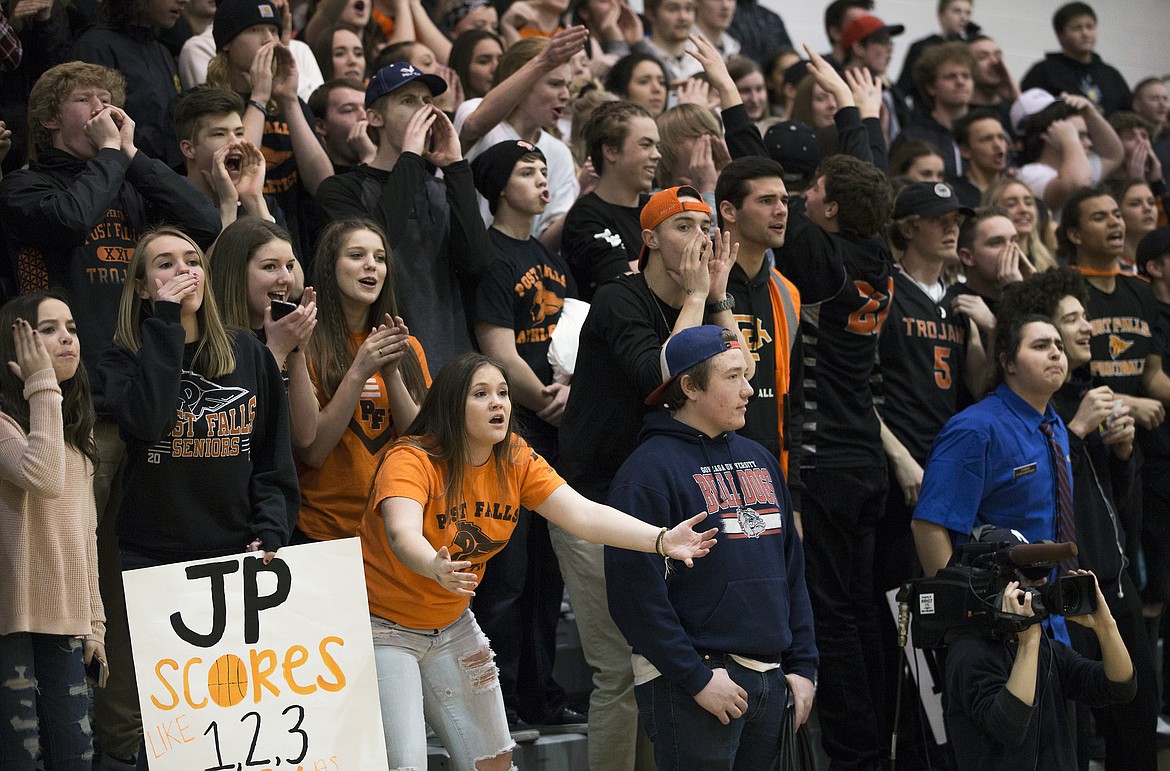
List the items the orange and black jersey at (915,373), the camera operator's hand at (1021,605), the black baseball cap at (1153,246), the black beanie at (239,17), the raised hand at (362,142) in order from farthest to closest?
the black baseball cap at (1153,246), the orange and black jersey at (915,373), the raised hand at (362,142), the black beanie at (239,17), the camera operator's hand at (1021,605)

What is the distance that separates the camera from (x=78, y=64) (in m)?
5.25

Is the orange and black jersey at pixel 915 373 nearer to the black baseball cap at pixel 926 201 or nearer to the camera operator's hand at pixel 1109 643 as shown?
the black baseball cap at pixel 926 201

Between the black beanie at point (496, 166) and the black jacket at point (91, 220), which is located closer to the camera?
the black jacket at point (91, 220)

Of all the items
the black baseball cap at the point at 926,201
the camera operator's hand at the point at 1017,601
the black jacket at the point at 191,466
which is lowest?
the camera operator's hand at the point at 1017,601

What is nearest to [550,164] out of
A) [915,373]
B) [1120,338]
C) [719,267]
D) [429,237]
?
[429,237]

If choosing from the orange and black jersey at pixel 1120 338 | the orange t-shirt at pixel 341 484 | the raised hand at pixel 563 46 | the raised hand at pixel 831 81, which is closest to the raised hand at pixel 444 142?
the raised hand at pixel 563 46

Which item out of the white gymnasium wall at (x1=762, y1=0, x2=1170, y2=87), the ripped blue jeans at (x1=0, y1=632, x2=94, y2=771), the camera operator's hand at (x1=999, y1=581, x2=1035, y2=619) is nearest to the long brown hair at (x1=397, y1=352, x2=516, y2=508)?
the ripped blue jeans at (x1=0, y1=632, x2=94, y2=771)

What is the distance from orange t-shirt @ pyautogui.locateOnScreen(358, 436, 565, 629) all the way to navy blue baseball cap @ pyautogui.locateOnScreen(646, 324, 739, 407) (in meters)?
0.60

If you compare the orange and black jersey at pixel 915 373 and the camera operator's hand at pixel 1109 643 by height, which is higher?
the orange and black jersey at pixel 915 373

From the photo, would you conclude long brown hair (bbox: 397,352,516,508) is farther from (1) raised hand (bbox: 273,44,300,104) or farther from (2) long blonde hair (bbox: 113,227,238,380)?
(1) raised hand (bbox: 273,44,300,104)

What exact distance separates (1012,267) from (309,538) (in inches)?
150

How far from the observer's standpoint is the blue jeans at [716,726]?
4.45m

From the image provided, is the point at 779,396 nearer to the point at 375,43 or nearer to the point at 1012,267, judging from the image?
the point at 1012,267

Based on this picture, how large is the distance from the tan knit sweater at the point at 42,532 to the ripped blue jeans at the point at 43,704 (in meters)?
0.07
